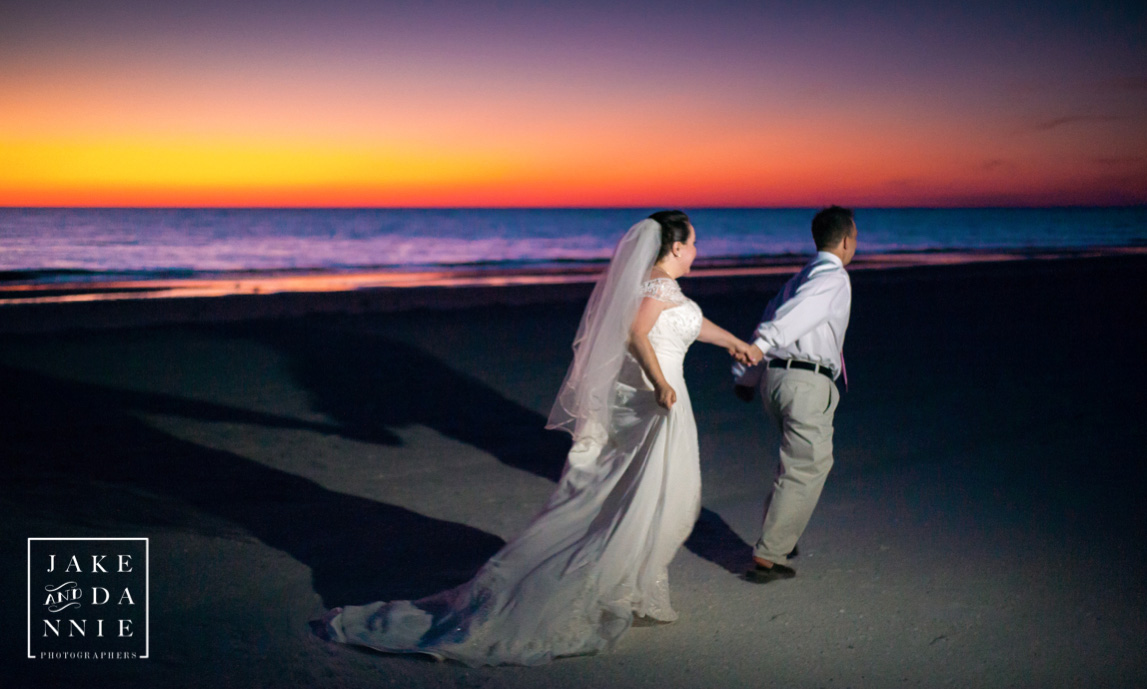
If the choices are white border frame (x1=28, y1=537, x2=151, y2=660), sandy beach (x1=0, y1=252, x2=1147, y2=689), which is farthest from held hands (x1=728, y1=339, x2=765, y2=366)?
white border frame (x1=28, y1=537, x2=151, y2=660)

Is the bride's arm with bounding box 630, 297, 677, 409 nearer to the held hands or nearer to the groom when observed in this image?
the held hands

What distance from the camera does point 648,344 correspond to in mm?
4184

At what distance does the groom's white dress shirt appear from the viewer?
438 cm

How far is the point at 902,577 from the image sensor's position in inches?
182

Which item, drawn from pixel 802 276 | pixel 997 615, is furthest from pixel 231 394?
pixel 997 615

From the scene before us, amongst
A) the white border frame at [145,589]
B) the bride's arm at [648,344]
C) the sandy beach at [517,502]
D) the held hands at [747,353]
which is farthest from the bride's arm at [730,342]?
the white border frame at [145,589]

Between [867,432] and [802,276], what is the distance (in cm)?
413

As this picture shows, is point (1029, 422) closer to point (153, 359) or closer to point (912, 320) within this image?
point (912, 320)

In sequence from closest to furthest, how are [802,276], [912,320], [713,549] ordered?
[802,276] < [713,549] < [912,320]

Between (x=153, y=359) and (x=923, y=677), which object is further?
(x=153, y=359)

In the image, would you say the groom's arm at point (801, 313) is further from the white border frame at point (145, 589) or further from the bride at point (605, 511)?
the white border frame at point (145, 589)

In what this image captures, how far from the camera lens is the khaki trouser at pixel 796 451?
4527mm

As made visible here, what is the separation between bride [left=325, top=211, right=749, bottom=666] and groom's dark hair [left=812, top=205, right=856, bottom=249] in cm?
71

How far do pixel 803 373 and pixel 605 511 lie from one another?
49.6 inches
